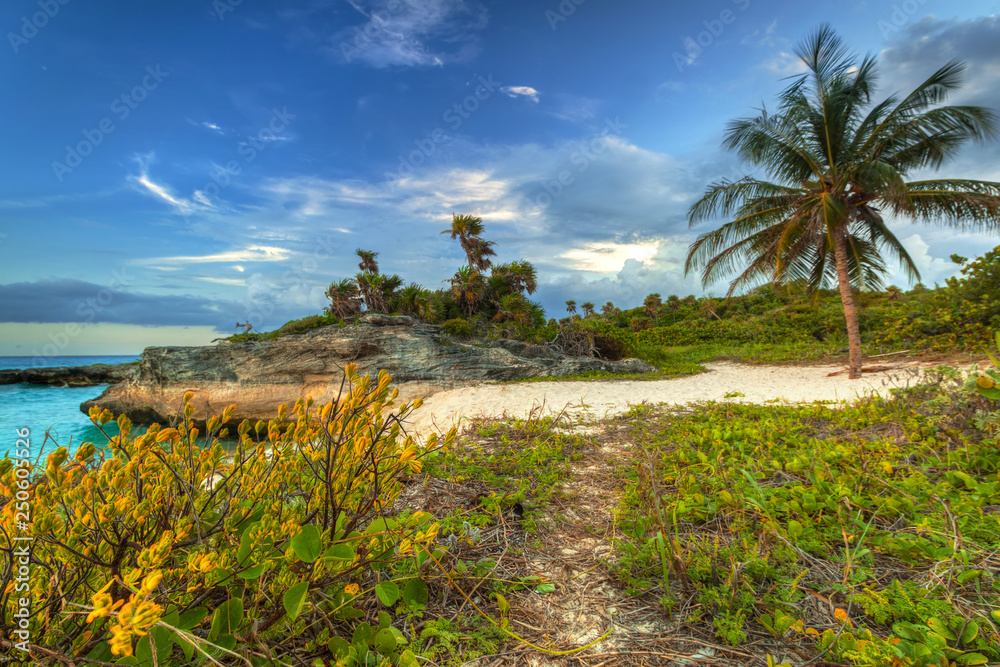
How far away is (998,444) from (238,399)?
14052mm

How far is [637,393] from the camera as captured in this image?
29.2ft

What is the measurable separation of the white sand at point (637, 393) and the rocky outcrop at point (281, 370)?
1.68 metres

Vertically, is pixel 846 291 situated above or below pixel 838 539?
above

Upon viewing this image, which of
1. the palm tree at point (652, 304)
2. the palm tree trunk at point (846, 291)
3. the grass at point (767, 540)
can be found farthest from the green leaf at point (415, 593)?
the palm tree at point (652, 304)

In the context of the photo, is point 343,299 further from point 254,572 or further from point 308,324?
point 254,572

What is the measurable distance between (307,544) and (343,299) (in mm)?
26958

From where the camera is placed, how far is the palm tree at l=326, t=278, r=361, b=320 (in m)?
25.9

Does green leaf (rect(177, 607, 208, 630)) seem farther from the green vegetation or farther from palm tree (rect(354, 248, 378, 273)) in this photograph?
palm tree (rect(354, 248, 378, 273))

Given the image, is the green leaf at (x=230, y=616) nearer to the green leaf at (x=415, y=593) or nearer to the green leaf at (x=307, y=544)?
the green leaf at (x=307, y=544)

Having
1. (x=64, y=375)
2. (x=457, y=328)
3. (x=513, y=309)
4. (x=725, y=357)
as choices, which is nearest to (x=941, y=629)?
(x=457, y=328)

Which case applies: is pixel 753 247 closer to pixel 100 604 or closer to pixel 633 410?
pixel 633 410

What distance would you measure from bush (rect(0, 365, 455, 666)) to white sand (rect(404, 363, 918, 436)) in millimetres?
4714

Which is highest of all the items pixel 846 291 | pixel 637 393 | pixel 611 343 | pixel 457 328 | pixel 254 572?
pixel 846 291

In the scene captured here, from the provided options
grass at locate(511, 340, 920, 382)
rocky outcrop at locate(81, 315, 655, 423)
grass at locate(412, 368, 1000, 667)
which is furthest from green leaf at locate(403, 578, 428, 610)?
grass at locate(511, 340, 920, 382)
